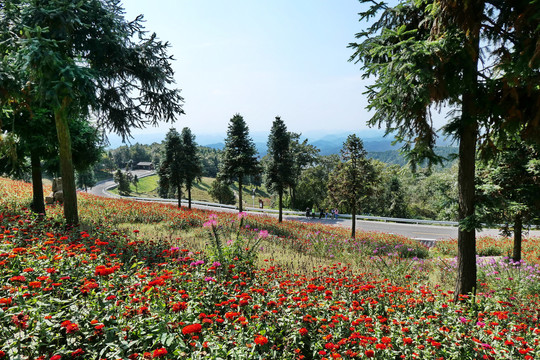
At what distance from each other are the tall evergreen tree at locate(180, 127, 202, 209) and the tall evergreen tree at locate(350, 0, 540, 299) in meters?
26.5

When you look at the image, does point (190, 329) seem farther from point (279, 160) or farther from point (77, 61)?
point (279, 160)

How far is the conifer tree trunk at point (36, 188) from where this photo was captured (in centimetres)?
1157

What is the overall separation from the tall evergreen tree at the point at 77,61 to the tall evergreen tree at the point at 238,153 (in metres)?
12.4

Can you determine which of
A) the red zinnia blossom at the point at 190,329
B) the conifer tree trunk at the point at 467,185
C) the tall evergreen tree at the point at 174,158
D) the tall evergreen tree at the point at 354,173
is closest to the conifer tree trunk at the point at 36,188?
the red zinnia blossom at the point at 190,329

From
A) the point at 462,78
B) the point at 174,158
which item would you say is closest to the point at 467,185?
the point at 462,78

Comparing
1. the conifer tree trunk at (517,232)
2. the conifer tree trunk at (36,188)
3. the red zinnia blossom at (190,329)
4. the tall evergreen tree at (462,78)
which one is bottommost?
the conifer tree trunk at (517,232)

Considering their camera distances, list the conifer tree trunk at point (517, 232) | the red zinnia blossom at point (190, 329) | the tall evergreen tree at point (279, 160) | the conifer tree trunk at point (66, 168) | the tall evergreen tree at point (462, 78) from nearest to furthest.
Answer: the red zinnia blossom at point (190, 329) < the tall evergreen tree at point (462, 78) < the conifer tree trunk at point (66, 168) < the conifer tree trunk at point (517, 232) < the tall evergreen tree at point (279, 160)

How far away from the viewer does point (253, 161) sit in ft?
78.7

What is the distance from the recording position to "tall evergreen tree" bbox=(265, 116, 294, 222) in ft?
80.0

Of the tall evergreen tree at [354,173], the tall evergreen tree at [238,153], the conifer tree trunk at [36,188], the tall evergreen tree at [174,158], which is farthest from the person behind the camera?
the tall evergreen tree at [174,158]

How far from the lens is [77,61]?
768 centimetres

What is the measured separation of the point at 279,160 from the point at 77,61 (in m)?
18.4

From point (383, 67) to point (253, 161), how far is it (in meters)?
18.6

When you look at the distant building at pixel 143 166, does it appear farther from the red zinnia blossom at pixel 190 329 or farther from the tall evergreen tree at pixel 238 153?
the red zinnia blossom at pixel 190 329
